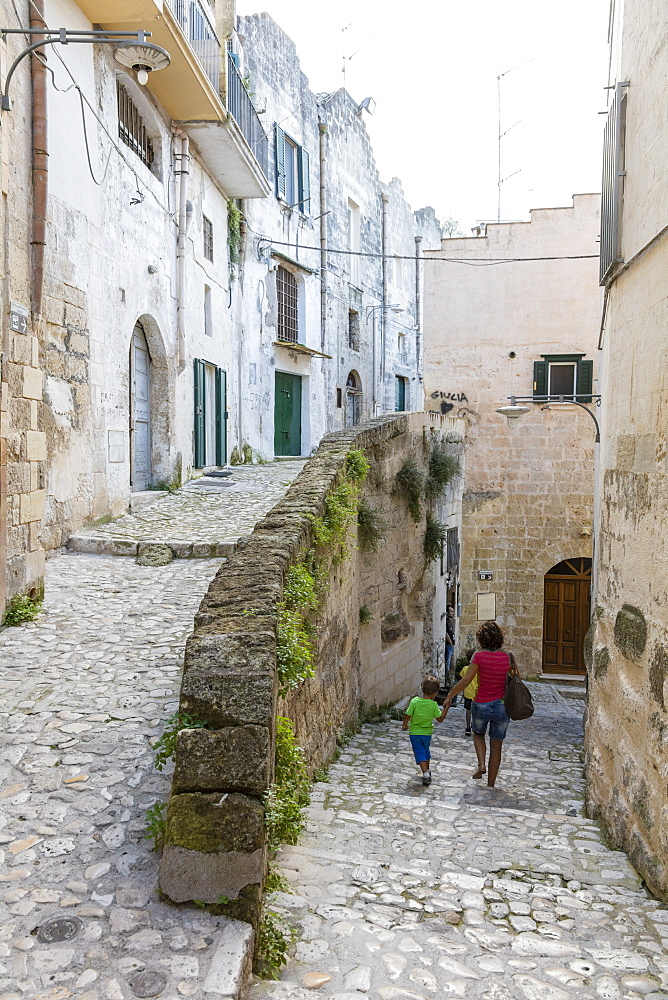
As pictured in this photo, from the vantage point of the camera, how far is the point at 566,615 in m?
14.9

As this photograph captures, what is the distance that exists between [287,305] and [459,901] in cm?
1641

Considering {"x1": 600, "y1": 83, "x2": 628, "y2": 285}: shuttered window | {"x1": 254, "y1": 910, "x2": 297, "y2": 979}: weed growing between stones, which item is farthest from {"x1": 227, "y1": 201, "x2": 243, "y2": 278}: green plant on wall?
{"x1": 254, "y1": 910, "x2": 297, "y2": 979}: weed growing between stones

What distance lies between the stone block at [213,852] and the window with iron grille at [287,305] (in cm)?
1583

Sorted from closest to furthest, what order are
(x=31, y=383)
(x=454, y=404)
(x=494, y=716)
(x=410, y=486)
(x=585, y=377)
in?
(x=31, y=383), (x=494, y=716), (x=410, y=486), (x=585, y=377), (x=454, y=404)

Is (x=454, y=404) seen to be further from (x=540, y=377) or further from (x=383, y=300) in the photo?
(x=383, y=300)

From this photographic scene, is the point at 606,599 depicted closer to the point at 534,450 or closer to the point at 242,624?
the point at 242,624

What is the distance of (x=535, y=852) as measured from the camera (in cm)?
484

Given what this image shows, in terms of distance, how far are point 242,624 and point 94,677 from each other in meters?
1.58

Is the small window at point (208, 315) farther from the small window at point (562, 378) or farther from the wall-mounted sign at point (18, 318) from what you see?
the wall-mounted sign at point (18, 318)

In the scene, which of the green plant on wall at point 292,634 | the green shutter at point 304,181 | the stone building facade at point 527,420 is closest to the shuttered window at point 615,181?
the green plant on wall at point 292,634

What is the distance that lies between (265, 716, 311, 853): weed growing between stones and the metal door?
7617mm

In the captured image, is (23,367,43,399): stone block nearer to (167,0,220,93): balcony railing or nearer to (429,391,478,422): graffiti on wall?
(167,0,220,93): balcony railing

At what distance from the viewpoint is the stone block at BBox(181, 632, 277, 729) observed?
11.1 feet

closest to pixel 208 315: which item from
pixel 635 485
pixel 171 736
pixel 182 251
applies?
pixel 182 251
